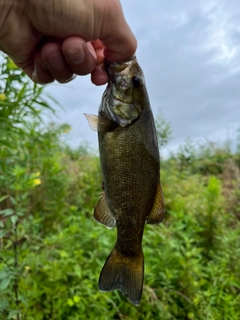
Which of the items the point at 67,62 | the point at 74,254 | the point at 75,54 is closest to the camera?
the point at 75,54

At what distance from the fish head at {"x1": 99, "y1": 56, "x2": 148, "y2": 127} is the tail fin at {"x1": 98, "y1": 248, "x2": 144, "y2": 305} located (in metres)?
0.50

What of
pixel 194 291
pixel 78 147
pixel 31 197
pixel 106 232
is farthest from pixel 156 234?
pixel 78 147

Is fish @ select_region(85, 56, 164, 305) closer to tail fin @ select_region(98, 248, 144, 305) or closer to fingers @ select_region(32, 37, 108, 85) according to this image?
tail fin @ select_region(98, 248, 144, 305)

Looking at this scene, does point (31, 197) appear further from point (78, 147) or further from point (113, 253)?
point (113, 253)

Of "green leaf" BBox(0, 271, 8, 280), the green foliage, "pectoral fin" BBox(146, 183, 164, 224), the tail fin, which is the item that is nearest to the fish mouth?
"pectoral fin" BBox(146, 183, 164, 224)

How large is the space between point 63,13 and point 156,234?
2743 millimetres

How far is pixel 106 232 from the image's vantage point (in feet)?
12.5

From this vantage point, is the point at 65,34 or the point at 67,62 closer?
the point at 65,34

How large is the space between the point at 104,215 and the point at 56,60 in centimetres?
60

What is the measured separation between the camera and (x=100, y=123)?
1.51 m

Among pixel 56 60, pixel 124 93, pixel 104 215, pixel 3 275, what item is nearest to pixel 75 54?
pixel 56 60

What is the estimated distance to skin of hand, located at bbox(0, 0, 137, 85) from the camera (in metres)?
1.42

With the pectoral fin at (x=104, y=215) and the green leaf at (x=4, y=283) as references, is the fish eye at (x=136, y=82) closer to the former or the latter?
the pectoral fin at (x=104, y=215)

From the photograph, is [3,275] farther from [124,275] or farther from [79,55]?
[79,55]
